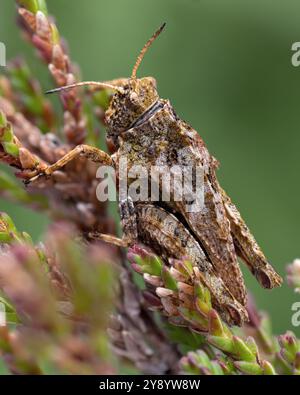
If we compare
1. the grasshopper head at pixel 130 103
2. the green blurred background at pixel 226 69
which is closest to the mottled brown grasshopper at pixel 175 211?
the grasshopper head at pixel 130 103

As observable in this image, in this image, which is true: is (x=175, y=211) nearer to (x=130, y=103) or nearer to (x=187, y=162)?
(x=187, y=162)

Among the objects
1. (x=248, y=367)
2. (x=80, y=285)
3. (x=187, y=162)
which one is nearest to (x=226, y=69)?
(x=187, y=162)

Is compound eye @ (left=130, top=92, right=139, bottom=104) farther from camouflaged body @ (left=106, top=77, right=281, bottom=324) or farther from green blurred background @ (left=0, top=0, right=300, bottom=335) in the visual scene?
green blurred background @ (left=0, top=0, right=300, bottom=335)

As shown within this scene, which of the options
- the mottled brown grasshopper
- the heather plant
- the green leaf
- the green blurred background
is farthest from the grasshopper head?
the green blurred background

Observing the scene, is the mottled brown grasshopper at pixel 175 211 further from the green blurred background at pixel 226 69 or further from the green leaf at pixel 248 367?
the green blurred background at pixel 226 69
